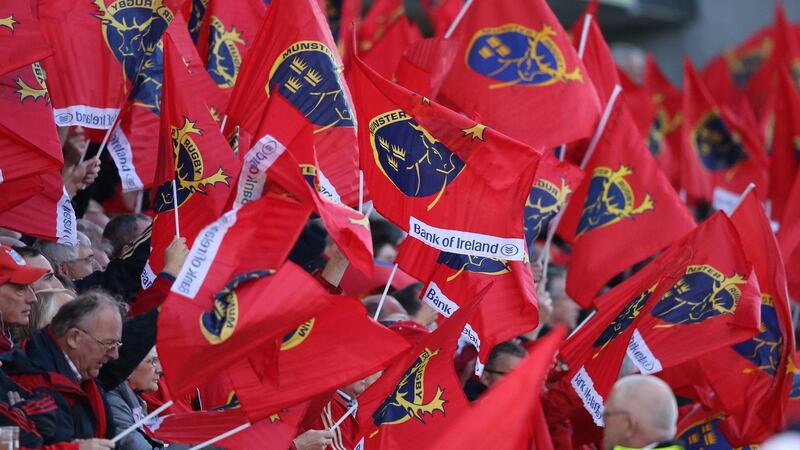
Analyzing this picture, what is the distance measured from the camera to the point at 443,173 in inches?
247

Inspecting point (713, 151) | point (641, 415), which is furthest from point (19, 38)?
point (713, 151)

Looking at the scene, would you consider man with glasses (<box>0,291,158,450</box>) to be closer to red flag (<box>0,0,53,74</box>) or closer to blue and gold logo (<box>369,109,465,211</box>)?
red flag (<box>0,0,53,74</box>)

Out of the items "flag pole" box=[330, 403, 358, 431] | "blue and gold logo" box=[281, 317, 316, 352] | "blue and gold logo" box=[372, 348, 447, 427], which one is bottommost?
"flag pole" box=[330, 403, 358, 431]

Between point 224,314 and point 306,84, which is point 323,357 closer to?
point 224,314

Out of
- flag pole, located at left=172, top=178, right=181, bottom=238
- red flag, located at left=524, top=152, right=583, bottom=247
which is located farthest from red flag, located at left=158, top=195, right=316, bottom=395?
red flag, located at left=524, top=152, right=583, bottom=247

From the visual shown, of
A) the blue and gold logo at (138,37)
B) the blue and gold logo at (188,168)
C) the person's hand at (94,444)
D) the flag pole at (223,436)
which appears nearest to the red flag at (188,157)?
the blue and gold logo at (188,168)

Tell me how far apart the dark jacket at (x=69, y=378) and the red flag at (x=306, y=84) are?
1182 mm

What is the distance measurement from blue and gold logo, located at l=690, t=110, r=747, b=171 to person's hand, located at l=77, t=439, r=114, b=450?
7.84 m

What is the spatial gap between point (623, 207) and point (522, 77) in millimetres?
926

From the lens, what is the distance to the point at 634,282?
22.2 ft

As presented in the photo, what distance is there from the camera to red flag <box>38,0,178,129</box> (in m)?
6.61

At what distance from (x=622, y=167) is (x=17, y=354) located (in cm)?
403

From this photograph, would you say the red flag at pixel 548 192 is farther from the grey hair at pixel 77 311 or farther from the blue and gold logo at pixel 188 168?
the grey hair at pixel 77 311

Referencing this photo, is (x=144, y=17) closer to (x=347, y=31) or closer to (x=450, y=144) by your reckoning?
(x=450, y=144)
